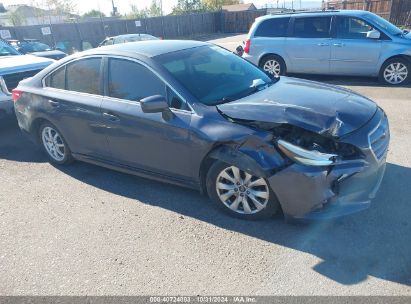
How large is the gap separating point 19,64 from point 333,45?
6.99 meters

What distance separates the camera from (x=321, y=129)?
3055 millimetres

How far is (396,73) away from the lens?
8250 millimetres

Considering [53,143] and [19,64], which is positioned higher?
[19,64]

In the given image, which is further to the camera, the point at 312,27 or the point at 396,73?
the point at 312,27

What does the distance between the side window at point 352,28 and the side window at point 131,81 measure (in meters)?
6.42

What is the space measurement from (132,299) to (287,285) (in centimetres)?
118

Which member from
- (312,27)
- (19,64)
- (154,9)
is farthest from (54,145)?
(154,9)

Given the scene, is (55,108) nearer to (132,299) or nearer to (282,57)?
(132,299)

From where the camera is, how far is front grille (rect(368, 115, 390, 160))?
3187 millimetres

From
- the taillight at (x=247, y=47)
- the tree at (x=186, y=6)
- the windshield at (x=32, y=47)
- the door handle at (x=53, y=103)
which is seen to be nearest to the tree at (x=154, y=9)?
the tree at (x=186, y=6)

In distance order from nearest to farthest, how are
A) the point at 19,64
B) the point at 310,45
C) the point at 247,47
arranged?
the point at 19,64, the point at 310,45, the point at 247,47

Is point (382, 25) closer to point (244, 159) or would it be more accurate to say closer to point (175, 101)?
point (175, 101)

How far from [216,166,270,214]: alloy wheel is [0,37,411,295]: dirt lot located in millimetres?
179

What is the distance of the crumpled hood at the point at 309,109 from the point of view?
3.12 meters
